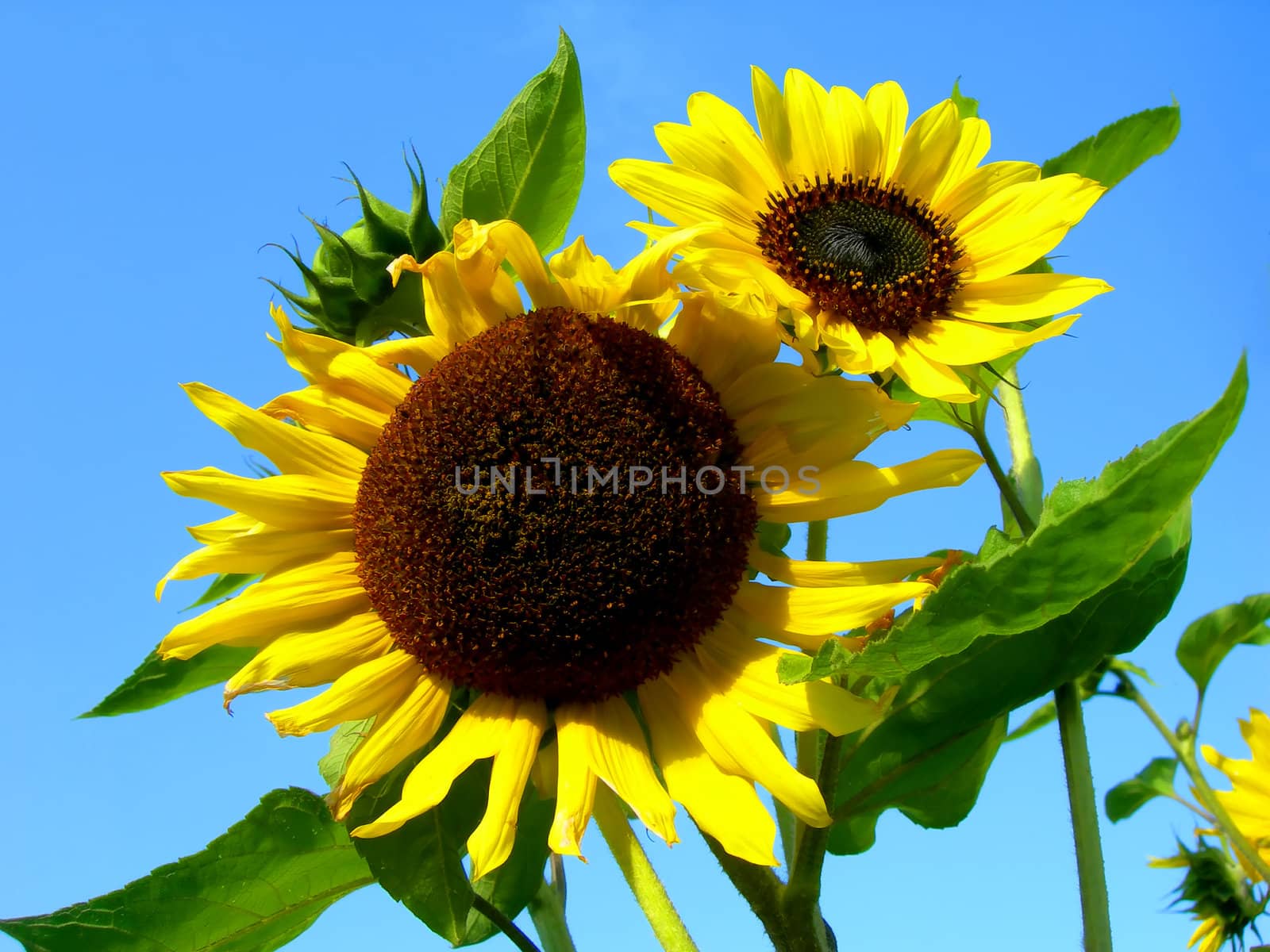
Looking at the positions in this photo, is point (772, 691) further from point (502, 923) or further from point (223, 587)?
point (223, 587)

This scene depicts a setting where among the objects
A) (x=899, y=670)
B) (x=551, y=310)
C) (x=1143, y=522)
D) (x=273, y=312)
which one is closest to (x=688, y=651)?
(x=899, y=670)

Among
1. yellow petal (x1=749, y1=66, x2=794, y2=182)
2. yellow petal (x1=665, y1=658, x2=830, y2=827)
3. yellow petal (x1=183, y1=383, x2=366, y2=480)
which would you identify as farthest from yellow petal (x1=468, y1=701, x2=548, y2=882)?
yellow petal (x1=749, y1=66, x2=794, y2=182)

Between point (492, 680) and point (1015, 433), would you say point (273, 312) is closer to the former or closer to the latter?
point (492, 680)

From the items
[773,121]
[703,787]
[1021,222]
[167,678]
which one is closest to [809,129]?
[773,121]

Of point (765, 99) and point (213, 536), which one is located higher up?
point (765, 99)

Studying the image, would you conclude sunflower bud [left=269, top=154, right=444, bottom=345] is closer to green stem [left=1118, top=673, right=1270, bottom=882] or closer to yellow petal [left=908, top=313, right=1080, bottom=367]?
yellow petal [left=908, top=313, right=1080, bottom=367]

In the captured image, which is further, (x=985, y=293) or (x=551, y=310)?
(x=985, y=293)

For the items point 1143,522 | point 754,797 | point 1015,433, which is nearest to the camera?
point 1143,522
